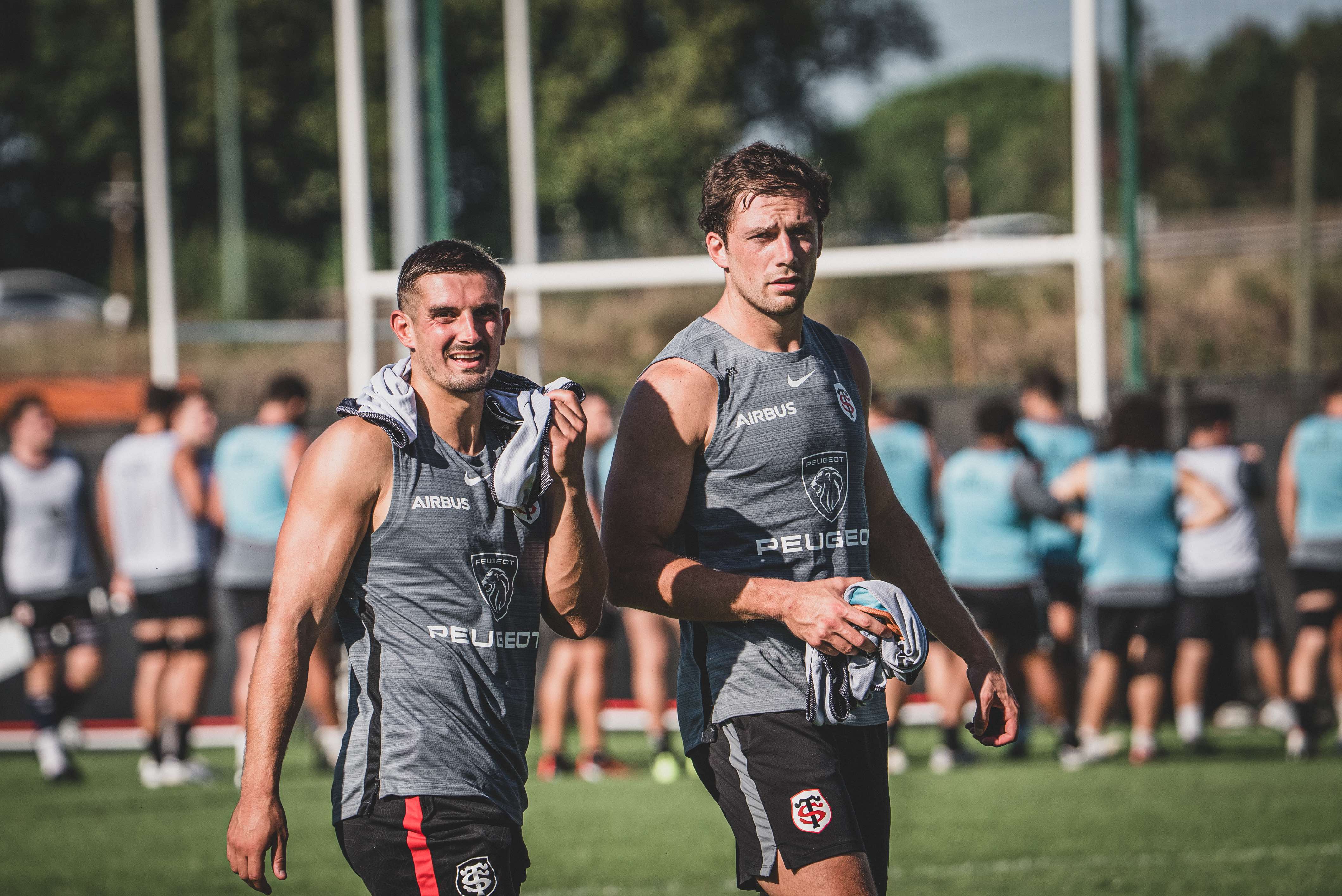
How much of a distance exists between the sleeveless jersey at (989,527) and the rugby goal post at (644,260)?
3.88ft

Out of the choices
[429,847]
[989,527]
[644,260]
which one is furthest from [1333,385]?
[429,847]

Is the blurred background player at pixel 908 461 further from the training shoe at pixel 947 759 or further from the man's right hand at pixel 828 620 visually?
the man's right hand at pixel 828 620

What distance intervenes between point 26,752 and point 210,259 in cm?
2393

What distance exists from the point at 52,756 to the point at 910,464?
5666 millimetres

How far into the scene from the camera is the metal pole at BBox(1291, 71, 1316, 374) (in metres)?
20.8

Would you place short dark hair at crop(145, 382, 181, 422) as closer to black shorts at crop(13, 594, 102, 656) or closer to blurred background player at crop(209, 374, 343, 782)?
blurred background player at crop(209, 374, 343, 782)

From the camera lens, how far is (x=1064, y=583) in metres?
9.79

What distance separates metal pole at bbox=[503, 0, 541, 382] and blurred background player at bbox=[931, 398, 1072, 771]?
12.2 ft

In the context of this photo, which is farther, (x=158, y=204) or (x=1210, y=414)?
(x=158, y=204)

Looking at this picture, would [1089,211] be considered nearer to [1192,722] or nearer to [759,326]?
[1192,722]

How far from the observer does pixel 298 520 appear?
329cm

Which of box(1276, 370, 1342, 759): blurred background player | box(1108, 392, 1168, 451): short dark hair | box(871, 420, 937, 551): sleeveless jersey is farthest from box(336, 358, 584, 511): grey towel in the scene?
box(1276, 370, 1342, 759): blurred background player

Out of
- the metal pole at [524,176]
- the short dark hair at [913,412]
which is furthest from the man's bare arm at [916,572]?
the metal pole at [524,176]

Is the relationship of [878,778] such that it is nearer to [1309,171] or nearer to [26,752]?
[26,752]
